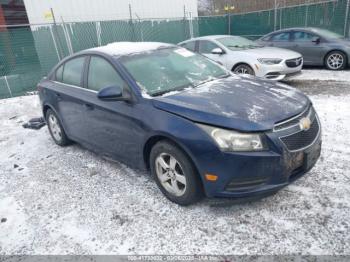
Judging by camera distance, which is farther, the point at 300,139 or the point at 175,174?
the point at 175,174

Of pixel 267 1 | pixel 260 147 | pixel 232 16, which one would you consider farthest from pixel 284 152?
pixel 267 1

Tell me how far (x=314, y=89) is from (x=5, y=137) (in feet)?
23.3

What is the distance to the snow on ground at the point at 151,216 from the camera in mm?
2699

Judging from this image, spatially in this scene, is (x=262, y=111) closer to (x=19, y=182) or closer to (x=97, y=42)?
(x=19, y=182)

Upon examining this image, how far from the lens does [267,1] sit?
25.3m

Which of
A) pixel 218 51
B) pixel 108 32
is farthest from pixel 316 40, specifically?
pixel 108 32

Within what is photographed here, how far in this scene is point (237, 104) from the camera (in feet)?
9.76

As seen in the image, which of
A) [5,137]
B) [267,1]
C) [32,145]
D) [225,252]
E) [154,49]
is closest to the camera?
[225,252]

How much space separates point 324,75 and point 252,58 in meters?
2.73

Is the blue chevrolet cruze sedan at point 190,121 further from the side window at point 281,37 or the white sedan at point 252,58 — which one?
the side window at point 281,37

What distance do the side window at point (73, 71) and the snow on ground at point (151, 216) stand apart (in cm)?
126

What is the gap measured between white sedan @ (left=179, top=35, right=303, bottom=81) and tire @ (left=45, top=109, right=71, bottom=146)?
183 inches

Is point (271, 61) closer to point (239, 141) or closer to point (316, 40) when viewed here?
point (316, 40)

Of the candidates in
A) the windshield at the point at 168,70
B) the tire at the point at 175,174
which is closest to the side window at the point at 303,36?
the windshield at the point at 168,70
